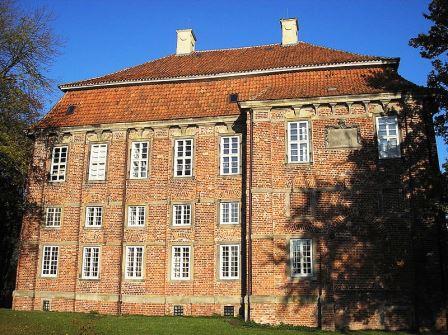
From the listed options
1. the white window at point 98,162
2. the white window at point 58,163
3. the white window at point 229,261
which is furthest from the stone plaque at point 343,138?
the white window at point 58,163

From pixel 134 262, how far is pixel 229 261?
425 cm

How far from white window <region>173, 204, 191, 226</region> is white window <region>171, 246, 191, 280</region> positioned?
109 cm

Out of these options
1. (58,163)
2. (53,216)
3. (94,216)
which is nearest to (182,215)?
(94,216)

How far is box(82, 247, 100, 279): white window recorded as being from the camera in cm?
2083

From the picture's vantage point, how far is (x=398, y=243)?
17234 millimetres

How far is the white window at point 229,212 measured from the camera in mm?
20156

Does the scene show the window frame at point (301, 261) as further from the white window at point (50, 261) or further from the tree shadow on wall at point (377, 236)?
the white window at point (50, 261)

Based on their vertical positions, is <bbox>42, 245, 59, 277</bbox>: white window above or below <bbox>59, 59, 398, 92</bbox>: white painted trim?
below

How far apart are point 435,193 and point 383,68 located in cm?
655

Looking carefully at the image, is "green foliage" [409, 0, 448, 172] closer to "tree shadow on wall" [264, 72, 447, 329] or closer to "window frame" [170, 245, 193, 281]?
"tree shadow on wall" [264, 72, 447, 329]

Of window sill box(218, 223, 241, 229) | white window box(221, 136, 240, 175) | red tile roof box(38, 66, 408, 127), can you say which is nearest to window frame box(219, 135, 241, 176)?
white window box(221, 136, 240, 175)

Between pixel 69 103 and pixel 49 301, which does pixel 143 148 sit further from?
pixel 49 301

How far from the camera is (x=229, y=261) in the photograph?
1972 cm

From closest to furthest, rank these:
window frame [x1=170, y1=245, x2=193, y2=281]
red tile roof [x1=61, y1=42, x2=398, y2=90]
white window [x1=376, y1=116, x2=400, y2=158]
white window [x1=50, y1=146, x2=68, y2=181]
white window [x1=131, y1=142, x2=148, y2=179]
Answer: white window [x1=376, y1=116, x2=400, y2=158]
window frame [x1=170, y1=245, x2=193, y2=281]
white window [x1=131, y1=142, x2=148, y2=179]
red tile roof [x1=61, y1=42, x2=398, y2=90]
white window [x1=50, y1=146, x2=68, y2=181]
